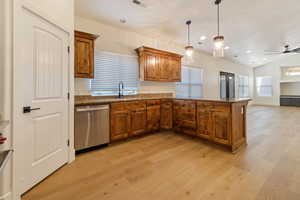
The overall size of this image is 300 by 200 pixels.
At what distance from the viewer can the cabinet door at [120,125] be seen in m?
3.09

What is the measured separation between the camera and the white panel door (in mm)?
1634

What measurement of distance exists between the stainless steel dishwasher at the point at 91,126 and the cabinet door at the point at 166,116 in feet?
5.18

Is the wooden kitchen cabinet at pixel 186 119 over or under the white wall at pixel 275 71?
under

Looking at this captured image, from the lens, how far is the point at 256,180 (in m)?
1.87

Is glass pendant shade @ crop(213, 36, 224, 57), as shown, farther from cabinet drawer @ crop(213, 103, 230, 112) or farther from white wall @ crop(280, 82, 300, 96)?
white wall @ crop(280, 82, 300, 96)

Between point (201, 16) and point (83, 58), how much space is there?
9.95 feet

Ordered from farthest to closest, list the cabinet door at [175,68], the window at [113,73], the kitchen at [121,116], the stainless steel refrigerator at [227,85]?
the stainless steel refrigerator at [227,85], the cabinet door at [175,68], the window at [113,73], the kitchen at [121,116]

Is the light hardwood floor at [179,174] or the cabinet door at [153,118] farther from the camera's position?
the cabinet door at [153,118]

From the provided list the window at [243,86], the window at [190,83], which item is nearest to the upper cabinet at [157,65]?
the window at [190,83]

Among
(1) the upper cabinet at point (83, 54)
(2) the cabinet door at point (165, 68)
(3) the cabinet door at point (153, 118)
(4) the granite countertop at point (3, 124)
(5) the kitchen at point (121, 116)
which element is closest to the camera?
(4) the granite countertop at point (3, 124)

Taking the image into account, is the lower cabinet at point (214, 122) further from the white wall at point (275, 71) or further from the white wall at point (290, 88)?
the white wall at point (290, 88)

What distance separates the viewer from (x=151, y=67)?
4.27 metres

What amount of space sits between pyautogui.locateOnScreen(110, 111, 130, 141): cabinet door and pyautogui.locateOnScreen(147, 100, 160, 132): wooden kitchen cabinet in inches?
25.2

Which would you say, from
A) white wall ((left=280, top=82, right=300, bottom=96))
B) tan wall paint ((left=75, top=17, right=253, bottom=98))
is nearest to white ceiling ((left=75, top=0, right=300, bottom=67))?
tan wall paint ((left=75, top=17, right=253, bottom=98))
